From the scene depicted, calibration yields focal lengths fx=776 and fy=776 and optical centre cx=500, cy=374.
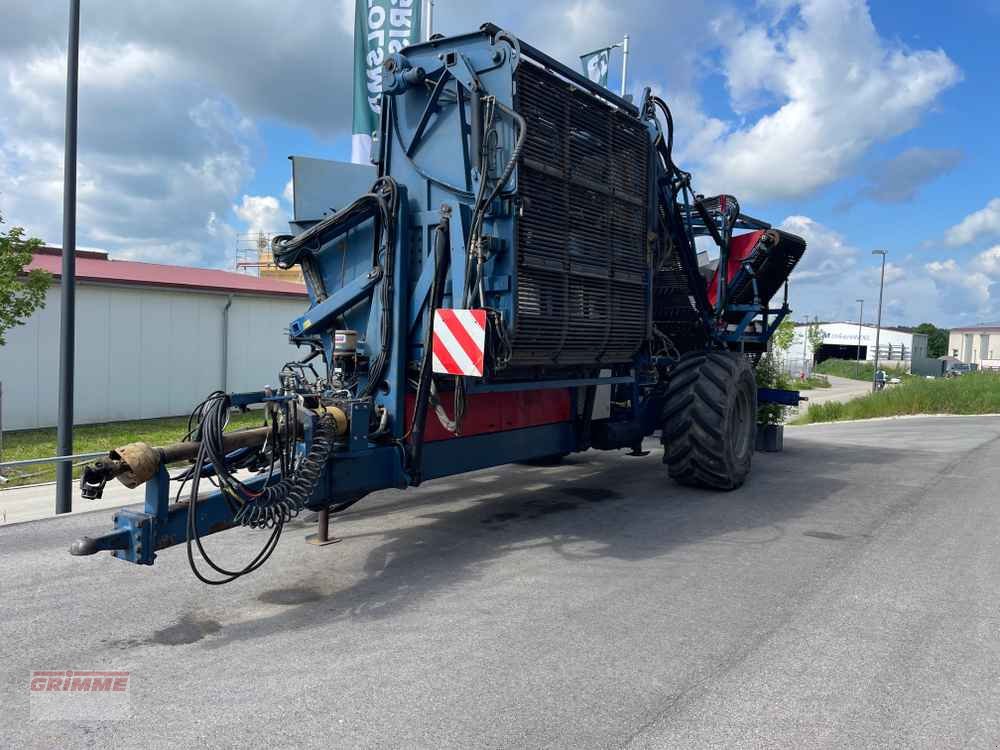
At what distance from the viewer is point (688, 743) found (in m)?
3.12

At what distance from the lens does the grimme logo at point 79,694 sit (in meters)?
3.28

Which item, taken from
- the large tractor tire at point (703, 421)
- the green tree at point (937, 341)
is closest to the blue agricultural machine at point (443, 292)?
the large tractor tire at point (703, 421)

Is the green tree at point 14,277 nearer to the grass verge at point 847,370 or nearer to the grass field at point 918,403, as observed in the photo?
the grass field at point 918,403

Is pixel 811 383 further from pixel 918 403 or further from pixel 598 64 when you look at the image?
pixel 598 64

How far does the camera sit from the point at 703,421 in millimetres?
7684

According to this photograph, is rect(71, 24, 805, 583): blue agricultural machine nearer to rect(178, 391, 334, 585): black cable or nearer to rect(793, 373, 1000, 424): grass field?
rect(178, 391, 334, 585): black cable

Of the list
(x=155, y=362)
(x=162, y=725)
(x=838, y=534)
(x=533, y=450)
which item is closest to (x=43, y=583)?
(x=162, y=725)

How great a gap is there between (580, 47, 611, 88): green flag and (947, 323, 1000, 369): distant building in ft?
352

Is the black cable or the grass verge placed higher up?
the black cable

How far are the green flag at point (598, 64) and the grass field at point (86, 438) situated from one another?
743cm

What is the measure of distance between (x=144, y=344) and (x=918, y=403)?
21.7m

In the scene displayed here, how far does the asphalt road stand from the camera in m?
3.25

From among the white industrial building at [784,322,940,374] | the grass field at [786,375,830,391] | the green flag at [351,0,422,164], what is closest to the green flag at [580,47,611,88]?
the green flag at [351,0,422,164]

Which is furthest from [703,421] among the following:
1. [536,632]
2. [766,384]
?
[766,384]
